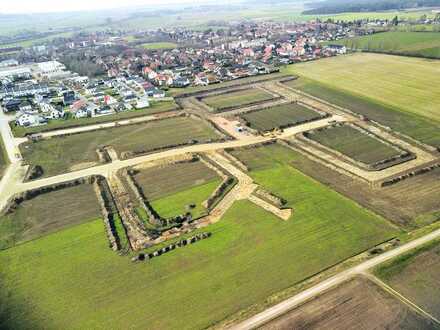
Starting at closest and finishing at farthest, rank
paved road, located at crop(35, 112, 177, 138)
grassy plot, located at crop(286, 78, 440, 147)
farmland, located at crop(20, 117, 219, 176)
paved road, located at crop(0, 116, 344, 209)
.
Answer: paved road, located at crop(0, 116, 344, 209), farmland, located at crop(20, 117, 219, 176), grassy plot, located at crop(286, 78, 440, 147), paved road, located at crop(35, 112, 177, 138)

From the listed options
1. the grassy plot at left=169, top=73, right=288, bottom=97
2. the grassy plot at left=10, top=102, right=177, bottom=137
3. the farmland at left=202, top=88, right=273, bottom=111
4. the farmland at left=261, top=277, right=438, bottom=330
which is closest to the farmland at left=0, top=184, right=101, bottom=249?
the farmland at left=261, top=277, right=438, bottom=330

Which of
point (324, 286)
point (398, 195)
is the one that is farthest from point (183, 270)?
point (398, 195)

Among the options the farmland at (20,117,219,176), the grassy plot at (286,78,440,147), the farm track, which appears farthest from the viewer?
the grassy plot at (286,78,440,147)

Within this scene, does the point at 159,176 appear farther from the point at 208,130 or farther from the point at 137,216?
the point at 208,130

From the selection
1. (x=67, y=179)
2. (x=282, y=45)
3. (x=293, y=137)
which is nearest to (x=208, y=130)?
(x=293, y=137)

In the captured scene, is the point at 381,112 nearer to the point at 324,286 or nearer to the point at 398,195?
the point at 398,195

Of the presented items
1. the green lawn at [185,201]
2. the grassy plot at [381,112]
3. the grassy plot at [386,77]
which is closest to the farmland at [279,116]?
the grassy plot at [381,112]

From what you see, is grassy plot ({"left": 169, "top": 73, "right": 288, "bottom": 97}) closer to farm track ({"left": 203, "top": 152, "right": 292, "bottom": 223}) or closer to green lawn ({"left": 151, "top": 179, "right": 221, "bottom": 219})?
farm track ({"left": 203, "top": 152, "right": 292, "bottom": 223})
